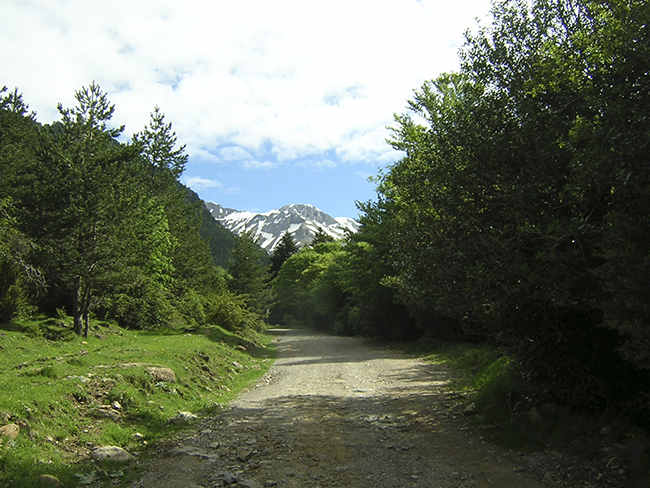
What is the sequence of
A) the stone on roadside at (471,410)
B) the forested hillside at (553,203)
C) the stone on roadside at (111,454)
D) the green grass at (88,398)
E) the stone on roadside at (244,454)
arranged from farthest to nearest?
the stone on roadside at (471,410), the stone on roadside at (244,454), the stone on roadside at (111,454), the green grass at (88,398), the forested hillside at (553,203)

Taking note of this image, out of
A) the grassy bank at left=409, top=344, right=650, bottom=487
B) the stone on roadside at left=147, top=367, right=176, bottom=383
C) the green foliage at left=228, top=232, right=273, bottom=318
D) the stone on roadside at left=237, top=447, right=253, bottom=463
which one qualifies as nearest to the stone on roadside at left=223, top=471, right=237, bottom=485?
the stone on roadside at left=237, top=447, right=253, bottom=463

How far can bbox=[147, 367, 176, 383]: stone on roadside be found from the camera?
12180 mm

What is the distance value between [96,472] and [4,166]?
24.9 meters

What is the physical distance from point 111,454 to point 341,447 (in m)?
3.72

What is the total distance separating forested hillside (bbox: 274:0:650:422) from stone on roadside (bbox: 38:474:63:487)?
659 cm

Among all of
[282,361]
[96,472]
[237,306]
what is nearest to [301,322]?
[237,306]

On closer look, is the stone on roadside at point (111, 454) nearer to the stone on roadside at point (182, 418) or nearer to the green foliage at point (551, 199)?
the stone on roadside at point (182, 418)

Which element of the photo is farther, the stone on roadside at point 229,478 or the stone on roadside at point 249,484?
the stone on roadside at point 229,478

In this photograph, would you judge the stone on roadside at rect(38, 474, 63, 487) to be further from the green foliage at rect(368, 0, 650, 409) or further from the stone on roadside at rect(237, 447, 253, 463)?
the green foliage at rect(368, 0, 650, 409)

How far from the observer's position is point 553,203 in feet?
25.3

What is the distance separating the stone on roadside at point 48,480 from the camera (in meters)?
5.86

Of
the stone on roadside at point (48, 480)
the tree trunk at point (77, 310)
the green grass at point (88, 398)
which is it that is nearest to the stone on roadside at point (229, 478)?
the green grass at point (88, 398)

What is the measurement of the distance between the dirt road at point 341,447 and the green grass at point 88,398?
911 mm

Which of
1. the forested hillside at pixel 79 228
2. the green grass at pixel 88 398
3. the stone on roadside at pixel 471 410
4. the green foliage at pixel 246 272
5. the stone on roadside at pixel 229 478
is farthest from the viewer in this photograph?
the green foliage at pixel 246 272
